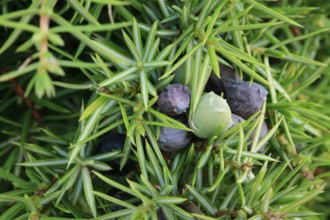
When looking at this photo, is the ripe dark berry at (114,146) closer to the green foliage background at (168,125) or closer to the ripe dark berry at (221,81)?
the green foliage background at (168,125)

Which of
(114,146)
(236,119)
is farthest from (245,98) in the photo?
(114,146)

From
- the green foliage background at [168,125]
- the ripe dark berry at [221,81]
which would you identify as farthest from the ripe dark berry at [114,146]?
the ripe dark berry at [221,81]

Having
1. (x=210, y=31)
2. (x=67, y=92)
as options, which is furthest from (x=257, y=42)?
(x=67, y=92)

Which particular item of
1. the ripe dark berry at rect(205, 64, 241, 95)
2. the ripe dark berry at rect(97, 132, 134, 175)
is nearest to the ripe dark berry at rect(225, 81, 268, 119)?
the ripe dark berry at rect(205, 64, 241, 95)

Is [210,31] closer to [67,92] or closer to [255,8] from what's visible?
[255,8]

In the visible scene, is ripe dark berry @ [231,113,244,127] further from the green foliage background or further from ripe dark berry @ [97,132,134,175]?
ripe dark berry @ [97,132,134,175]

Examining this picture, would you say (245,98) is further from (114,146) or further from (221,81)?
(114,146)
